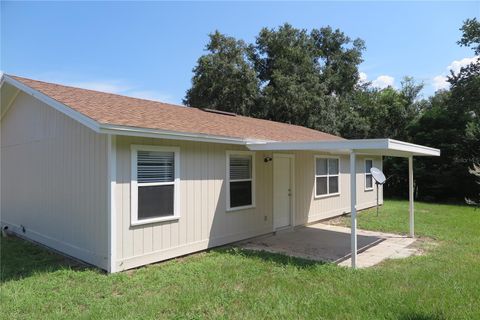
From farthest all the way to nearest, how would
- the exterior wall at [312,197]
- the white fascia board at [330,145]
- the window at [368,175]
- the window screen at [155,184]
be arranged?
the window at [368,175]
the exterior wall at [312,197]
the window screen at [155,184]
the white fascia board at [330,145]

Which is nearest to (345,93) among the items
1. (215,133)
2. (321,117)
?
(321,117)

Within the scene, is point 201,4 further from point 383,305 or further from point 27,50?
point 383,305

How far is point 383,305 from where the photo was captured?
4.59 metres

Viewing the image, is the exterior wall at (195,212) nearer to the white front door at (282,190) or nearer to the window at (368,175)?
the white front door at (282,190)

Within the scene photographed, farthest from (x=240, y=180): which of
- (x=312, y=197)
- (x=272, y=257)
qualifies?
(x=312, y=197)

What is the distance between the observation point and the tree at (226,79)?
25500 mm

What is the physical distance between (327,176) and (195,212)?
6487 mm

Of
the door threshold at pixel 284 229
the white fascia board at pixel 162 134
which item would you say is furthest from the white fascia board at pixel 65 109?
the door threshold at pixel 284 229

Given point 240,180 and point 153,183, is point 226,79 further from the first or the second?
point 153,183

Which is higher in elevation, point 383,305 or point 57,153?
point 57,153

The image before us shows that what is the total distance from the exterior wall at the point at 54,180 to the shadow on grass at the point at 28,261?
205 millimetres

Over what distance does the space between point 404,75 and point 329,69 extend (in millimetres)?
8613

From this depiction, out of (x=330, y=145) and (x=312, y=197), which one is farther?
(x=312, y=197)

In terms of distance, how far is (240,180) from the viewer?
868cm
